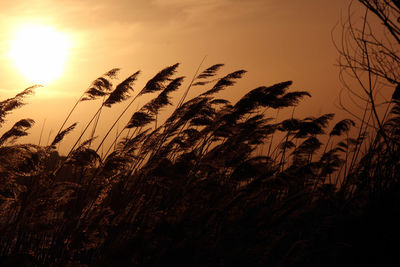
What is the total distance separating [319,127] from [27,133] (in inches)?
142

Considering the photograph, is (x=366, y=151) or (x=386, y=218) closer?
(x=386, y=218)

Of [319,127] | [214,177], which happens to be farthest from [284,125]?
[214,177]

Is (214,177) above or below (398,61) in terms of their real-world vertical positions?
below

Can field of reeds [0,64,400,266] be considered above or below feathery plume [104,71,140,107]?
below

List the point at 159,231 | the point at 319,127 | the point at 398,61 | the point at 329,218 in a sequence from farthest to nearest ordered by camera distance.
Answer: the point at 319,127 < the point at 398,61 < the point at 329,218 < the point at 159,231

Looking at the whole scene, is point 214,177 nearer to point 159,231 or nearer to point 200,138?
point 200,138

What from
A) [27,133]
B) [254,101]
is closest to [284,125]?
[254,101]

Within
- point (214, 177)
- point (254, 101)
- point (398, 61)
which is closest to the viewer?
point (398, 61)

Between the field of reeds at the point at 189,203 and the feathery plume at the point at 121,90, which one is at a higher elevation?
the feathery plume at the point at 121,90

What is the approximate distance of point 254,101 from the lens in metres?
4.99

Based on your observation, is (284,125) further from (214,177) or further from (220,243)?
(220,243)

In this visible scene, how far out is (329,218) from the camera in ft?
11.9

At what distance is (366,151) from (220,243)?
2.34 m

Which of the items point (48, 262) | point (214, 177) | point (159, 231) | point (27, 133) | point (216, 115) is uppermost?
point (216, 115)
